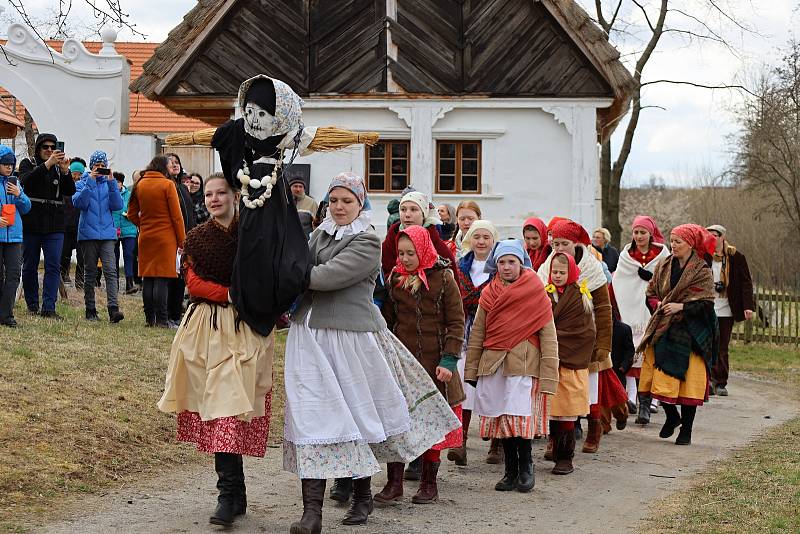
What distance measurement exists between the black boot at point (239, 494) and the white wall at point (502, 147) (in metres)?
13.5

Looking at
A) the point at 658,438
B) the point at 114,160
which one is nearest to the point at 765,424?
the point at 658,438

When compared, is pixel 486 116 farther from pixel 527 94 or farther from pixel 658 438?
pixel 658 438

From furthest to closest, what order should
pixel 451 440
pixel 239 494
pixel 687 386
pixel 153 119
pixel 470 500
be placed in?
pixel 153 119 < pixel 687 386 < pixel 470 500 < pixel 451 440 < pixel 239 494

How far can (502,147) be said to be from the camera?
65.3 feet

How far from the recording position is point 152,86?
62.2 ft

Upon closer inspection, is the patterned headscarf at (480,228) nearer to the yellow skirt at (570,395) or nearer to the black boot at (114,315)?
the yellow skirt at (570,395)

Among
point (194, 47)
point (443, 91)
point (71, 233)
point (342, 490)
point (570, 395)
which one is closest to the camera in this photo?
point (342, 490)

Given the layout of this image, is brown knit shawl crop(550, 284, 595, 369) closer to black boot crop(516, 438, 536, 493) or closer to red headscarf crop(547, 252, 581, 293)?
red headscarf crop(547, 252, 581, 293)

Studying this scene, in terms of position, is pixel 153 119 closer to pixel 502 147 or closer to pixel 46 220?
pixel 502 147

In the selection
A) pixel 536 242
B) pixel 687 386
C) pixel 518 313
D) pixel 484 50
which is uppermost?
pixel 484 50

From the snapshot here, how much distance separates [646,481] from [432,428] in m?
2.36

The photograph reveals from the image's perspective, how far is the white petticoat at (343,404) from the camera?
5898 mm

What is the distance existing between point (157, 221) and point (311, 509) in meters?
7.35

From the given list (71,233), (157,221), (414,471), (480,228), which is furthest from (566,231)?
(71,233)
